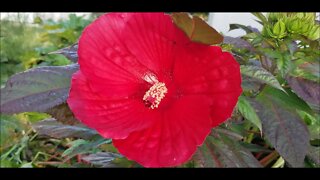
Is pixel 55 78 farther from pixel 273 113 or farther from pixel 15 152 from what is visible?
pixel 15 152

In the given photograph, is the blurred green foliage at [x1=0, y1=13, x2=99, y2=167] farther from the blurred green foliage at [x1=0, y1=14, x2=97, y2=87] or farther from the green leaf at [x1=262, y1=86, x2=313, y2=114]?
the green leaf at [x1=262, y1=86, x2=313, y2=114]

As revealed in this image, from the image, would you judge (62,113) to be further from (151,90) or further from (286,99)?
(286,99)

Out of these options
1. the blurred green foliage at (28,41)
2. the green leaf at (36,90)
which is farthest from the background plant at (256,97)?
the blurred green foliage at (28,41)

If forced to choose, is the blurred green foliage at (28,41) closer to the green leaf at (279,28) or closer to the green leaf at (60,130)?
the green leaf at (60,130)

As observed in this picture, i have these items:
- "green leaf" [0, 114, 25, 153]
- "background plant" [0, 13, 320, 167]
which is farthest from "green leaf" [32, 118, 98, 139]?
"green leaf" [0, 114, 25, 153]

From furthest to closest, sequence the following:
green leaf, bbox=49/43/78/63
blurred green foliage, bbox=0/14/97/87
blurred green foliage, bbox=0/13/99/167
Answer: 1. blurred green foliage, bbox=0/14/97/87
2. blurred green foliage, bbox=0/13/99/167
3. green leaf, bbox=49/43/78/63
